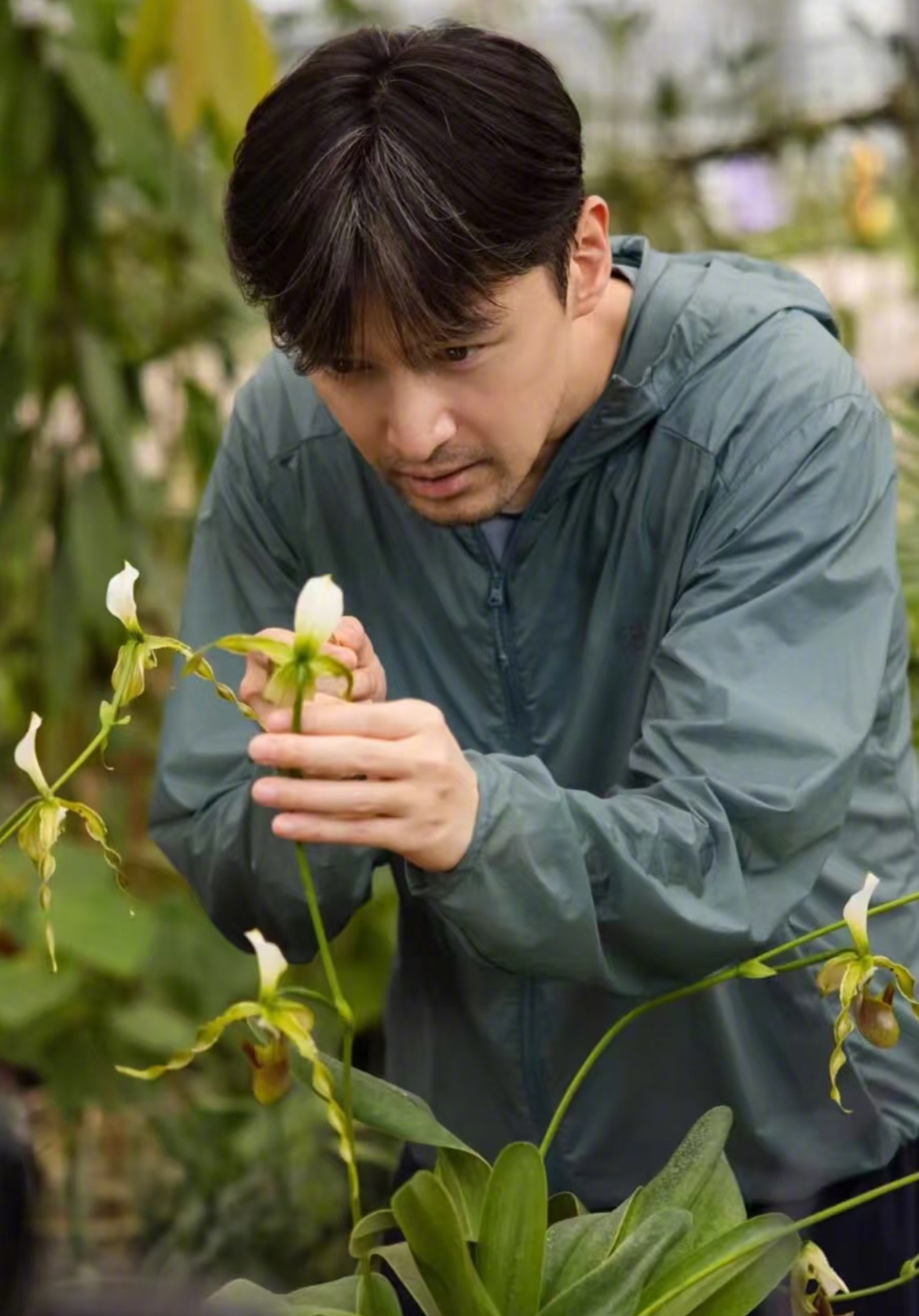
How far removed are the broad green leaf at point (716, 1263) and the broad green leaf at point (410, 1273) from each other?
0.33ft

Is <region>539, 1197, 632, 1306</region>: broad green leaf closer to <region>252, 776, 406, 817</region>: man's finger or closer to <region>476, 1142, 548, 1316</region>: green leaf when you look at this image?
<region>476, 1142, 548, 1316</region>: green leaf

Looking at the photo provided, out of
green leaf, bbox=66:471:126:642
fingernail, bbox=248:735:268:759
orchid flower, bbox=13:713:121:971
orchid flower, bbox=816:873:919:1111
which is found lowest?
green leaf, bbox=66:471:126:642

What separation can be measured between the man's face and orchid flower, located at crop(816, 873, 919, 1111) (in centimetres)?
31

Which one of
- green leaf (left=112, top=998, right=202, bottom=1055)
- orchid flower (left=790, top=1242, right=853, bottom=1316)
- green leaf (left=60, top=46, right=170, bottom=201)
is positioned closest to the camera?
orchid flower (left=790, top=1242, right=853, bottom=1316)

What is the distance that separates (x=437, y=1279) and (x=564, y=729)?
1.38 feet

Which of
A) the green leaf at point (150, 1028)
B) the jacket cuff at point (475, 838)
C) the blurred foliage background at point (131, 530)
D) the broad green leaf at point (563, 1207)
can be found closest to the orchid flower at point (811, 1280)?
the broad green leaf at point (563, 1207)

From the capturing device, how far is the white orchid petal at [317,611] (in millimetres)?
765

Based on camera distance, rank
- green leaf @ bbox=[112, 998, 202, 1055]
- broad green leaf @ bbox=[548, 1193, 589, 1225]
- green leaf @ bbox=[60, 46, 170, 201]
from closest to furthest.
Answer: broad green leaf @ bbox=[548, 1193, 589, 1225]
green leaf @ bbox=[60, 46, 170, 201]
green leaf @ bbox=[112, 998, 202, 1055]

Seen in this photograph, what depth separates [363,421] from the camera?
102 centimetres

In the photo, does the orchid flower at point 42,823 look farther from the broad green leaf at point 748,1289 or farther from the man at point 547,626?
the broad green leaf at point 748,1289

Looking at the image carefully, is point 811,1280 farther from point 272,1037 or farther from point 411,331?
point 411,331

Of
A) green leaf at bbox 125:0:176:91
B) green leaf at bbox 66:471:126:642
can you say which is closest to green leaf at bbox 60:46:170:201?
green leaf at bbox 125:0:176:91

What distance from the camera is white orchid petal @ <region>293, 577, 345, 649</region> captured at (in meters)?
0.76

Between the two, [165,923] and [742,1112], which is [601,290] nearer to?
[742,1112]
